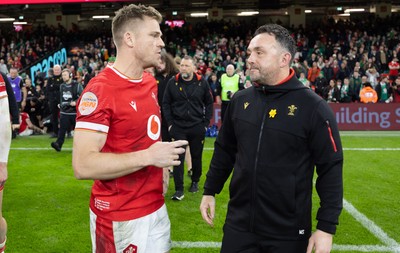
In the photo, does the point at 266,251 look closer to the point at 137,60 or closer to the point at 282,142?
the point at 282,142

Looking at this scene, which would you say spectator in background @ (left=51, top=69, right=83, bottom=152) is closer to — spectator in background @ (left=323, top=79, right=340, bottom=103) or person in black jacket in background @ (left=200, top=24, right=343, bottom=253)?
person in black jacket in background @ (left=200, top=24, right=343, bottom=253)

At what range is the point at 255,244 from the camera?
309cm

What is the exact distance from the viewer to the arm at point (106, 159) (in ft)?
8.70

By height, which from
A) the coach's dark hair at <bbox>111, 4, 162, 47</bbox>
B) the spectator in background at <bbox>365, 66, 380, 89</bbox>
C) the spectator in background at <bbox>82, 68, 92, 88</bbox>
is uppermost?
the coach's dark hair at <bbox>111, 4, 162, 47</bbox>

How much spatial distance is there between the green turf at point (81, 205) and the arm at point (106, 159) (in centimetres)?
294

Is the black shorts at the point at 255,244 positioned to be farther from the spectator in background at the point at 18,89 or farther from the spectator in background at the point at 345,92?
the spectator in background at the point at 345,92

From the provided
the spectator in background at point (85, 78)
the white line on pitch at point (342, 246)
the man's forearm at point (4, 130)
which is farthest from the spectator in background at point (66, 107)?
the man's forearm at point (4, 130)

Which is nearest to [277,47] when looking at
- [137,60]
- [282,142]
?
[282,142]

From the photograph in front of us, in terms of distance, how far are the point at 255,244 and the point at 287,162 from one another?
55 centimetres

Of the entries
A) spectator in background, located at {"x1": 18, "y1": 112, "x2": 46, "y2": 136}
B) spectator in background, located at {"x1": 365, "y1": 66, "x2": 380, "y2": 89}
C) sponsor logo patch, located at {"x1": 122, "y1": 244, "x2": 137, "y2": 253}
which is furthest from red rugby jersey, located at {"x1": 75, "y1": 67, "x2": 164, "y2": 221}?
spectator in background, located at {"x1": 365, "y1": 66, "x2": 380, "y2": 89}

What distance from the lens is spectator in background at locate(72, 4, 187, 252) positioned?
270 cm

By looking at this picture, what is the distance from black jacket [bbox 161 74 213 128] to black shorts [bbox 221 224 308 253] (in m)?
4.52

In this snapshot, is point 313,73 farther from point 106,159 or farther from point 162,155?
point 106,159

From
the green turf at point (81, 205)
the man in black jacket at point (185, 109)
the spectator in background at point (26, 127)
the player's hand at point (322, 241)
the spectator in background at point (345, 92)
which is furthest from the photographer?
the spectator in background at point (345, 92)
